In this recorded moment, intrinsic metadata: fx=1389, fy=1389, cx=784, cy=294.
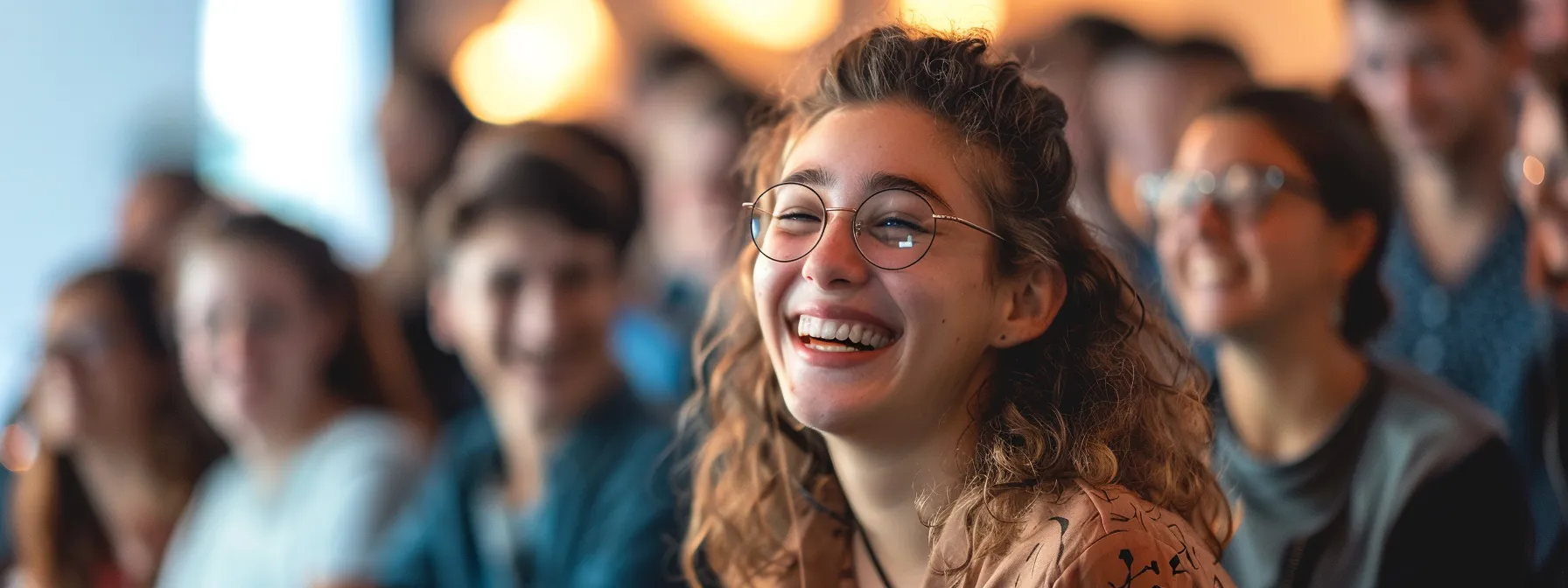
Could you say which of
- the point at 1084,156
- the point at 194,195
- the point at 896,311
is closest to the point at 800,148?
the point at 896,311

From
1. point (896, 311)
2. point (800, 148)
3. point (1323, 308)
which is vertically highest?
point (800, 148)

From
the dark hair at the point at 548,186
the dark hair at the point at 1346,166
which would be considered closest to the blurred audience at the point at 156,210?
the dark hair at the point at 548,186

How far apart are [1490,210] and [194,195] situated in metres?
3.27

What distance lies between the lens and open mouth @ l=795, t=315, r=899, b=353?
4.45 feet

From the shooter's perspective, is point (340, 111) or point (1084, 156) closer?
point (1084, 156)

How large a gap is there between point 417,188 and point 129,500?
1060 millimetres

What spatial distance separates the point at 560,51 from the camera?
249 inches

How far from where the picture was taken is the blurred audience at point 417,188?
3.31 metres

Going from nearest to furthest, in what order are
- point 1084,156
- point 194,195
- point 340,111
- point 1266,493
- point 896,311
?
point 896,311 < point 1266,493 < point 1084,156 < point 194,195 < point 340,111

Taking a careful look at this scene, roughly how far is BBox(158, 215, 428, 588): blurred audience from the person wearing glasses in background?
1.46 m

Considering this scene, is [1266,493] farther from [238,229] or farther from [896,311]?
[238,229]

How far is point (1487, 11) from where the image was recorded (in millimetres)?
2383

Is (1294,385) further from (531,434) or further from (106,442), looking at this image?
(106,442)

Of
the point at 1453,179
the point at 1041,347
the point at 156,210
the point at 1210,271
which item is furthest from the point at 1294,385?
the point at 156,210
